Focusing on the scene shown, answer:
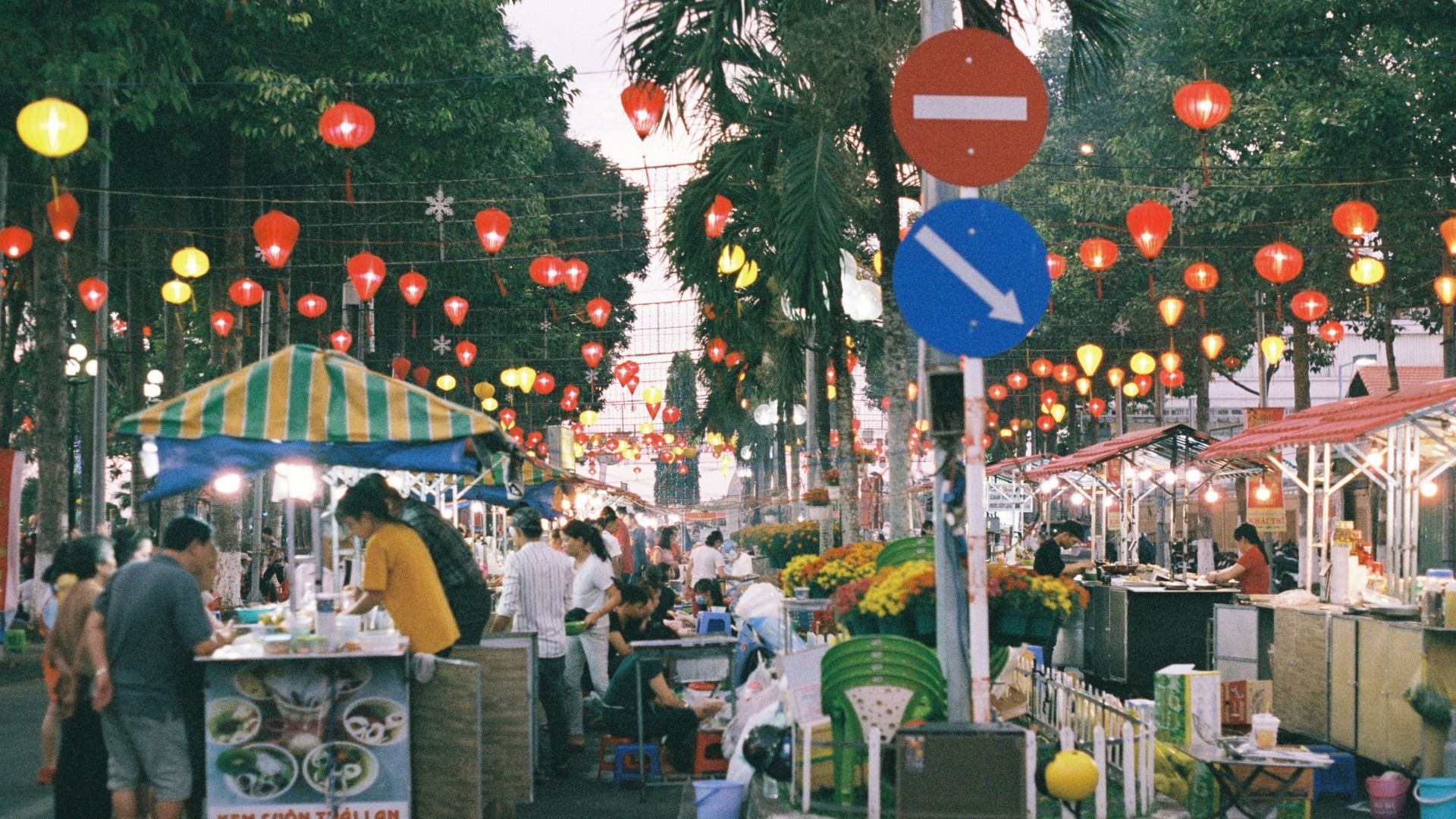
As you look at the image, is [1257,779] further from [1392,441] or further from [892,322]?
[1392,441]

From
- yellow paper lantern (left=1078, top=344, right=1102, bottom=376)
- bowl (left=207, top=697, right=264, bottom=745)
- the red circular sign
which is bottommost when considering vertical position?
bowl (left=207, top=697, right=264, bottom=745)

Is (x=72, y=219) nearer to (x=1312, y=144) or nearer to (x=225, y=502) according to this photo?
(x=225, y=502)

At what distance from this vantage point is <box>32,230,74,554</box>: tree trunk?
821 inches

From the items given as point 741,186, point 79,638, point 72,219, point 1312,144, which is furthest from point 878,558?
point 1312,144

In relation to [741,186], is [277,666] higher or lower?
lower

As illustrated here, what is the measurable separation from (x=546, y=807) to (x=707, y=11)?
18.9 feet

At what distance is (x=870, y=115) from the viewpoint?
12.9m

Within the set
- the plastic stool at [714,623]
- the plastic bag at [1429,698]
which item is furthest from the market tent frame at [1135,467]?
the plastic bag at [1429,698]

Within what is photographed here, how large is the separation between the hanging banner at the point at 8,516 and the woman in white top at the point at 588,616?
1148 centimetres

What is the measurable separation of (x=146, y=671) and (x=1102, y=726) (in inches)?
192

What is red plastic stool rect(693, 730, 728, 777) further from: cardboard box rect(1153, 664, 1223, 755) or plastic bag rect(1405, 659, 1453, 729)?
plastic bag rect(1405, 659, 1453, 729)

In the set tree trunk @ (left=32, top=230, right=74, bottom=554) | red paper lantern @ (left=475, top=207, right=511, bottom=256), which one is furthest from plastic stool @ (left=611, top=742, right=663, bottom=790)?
tree trunk @ (left=32, top=230, right=74, bottom=554)

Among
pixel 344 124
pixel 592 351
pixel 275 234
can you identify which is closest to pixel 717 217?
pixel 344 124

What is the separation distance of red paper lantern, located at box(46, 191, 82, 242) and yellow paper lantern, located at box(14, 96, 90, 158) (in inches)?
200
